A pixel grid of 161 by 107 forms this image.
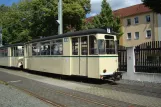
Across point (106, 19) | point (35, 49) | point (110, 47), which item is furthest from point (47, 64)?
point (106, 19)

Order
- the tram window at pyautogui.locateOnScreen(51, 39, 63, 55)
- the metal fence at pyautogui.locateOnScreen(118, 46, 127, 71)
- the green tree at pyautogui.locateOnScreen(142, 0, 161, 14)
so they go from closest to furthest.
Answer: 1. the metal fence at pyautogui.locateOnScreen(118, 46, 127, 71)
2. the tram window at pyautogui.locateOnScreen(51, 39, 63, 55)
3. the green tree at pyautogui.locateOnScreen(142, 0, 161, 14)

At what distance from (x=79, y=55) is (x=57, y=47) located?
106 inches

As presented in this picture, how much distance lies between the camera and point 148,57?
1527 cm

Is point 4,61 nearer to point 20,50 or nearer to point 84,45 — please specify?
point 20,50

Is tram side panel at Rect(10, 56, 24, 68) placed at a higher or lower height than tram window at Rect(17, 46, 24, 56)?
Result: lower

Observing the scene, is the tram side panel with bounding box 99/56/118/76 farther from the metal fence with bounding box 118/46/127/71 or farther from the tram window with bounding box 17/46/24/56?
the tram window with bounding box 17/46/24/56

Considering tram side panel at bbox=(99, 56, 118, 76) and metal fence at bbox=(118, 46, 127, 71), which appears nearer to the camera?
tram side panel at bbox=(99, 56, 118, 76)

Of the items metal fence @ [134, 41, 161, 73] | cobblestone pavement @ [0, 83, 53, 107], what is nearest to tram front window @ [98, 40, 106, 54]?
metal fence @ [134, 41, 161, 73]

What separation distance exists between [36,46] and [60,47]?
4.30 metres

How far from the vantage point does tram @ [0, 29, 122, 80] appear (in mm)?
14578

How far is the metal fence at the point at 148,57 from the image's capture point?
14.6 metres

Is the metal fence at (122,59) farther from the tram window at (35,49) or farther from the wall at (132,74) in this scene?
the tram window at (35,49)

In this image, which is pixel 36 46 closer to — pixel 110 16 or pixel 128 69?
pixel 128 69

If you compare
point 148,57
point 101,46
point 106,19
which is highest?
point 106,19
